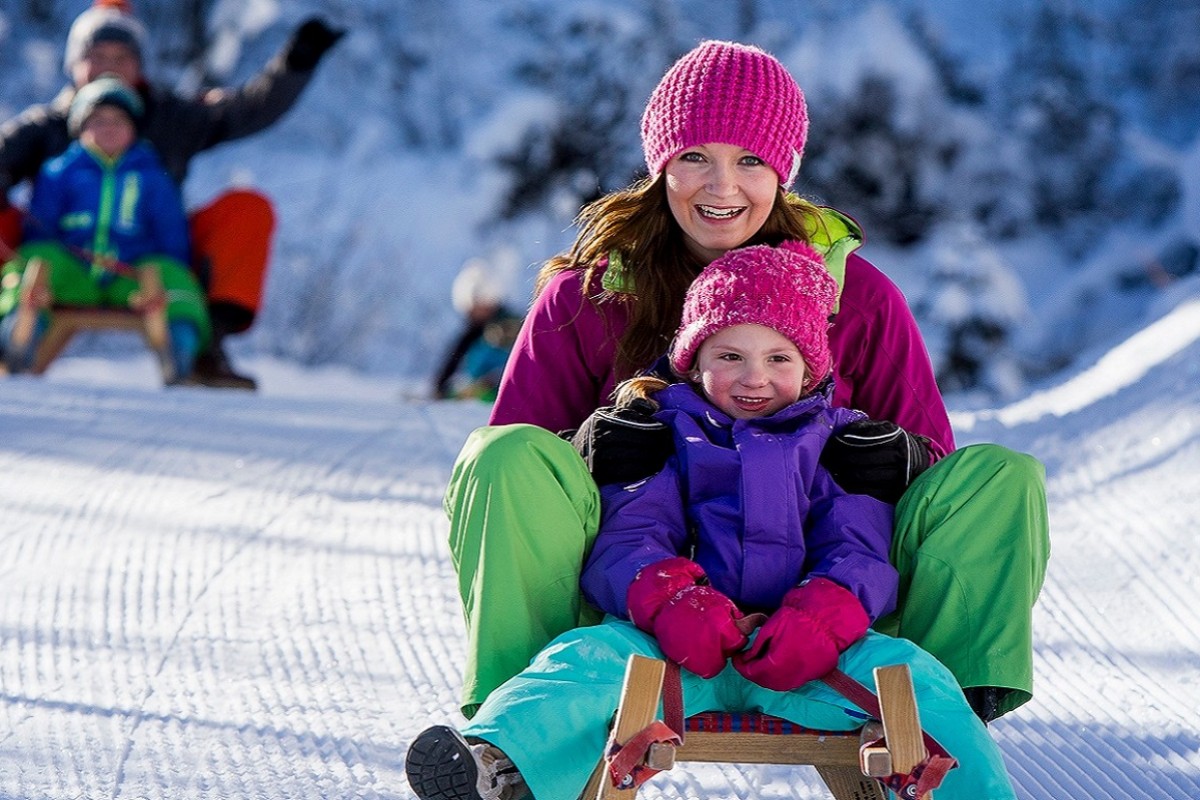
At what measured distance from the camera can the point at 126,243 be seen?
5.81 metres

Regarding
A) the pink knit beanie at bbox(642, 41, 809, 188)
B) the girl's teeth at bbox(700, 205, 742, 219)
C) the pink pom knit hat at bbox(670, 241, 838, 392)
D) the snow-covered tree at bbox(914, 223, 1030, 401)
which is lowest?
the snow-covered tree at bbox(914, 223, 1030, 401)

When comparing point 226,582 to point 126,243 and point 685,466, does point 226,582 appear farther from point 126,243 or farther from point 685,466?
point 126,243

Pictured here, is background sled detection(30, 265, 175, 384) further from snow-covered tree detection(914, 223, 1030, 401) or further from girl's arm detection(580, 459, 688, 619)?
snow-covered tree detection(914, 223, 1030, 401)

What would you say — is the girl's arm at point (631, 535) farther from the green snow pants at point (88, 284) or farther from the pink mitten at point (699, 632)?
the green snow pants at point (88, 284)

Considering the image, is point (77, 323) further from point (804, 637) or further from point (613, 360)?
point (804, 637)

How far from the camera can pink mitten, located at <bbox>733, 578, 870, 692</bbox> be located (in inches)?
59.0

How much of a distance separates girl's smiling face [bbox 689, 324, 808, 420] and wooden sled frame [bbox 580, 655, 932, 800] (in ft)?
1.36

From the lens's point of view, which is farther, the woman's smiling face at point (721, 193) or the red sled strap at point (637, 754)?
the woman's smiling face at point (721, 193)

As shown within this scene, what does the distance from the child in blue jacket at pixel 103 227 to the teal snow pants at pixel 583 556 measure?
4378 mm

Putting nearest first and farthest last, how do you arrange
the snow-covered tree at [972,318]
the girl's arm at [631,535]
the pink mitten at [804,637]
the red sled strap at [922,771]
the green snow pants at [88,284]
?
1. the red sled strap at [922,771]
2. the pink mitten at [804,637]
3. the girl's arm at [631,535]
4. the green snow pants at [88,284]
5. the snow-covered tree at [972,318]

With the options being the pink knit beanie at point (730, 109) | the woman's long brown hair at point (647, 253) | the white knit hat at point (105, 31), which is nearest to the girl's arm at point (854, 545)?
the woman's long brown hair at point (647, 253)

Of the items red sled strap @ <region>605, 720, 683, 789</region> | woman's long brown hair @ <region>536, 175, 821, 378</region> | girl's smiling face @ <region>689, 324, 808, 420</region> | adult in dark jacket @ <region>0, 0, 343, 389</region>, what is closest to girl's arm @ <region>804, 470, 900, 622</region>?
girl's smiling face @ <region>689, 324, 808, 420</region>

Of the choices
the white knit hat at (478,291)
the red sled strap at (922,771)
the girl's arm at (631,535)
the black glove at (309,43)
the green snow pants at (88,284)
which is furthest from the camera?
the white knit hat at (478,291)

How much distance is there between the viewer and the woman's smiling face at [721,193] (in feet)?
6.65
